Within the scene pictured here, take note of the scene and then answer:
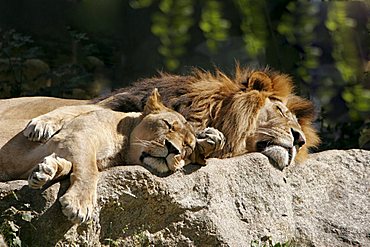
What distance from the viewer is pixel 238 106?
16.1ft

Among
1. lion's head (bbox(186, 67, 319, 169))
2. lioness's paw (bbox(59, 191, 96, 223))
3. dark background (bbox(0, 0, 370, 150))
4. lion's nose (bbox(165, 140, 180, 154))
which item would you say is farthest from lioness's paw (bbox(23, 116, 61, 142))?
dark background (bbox(0, 0, 370, 150))

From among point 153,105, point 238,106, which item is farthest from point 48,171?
point 238,106

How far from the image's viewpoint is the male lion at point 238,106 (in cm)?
483

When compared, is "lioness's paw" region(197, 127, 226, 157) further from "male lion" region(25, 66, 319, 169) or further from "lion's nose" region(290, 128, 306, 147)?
"lion's nose" region(290, 128, 306, 147)

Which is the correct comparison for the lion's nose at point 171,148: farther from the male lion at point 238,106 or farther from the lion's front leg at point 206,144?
the male lion at point 238,106

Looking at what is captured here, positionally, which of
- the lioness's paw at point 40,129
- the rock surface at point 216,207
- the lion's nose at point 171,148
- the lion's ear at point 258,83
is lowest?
the rock surface at point 216,207

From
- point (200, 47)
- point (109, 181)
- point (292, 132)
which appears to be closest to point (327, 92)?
point (109, 181)

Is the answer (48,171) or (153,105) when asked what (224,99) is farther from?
(48,171)

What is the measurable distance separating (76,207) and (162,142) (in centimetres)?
68

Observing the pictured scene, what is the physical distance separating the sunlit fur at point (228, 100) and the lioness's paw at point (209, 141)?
0.31m

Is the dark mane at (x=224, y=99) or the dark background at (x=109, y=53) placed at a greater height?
the dark mane at (x=224, y=99)

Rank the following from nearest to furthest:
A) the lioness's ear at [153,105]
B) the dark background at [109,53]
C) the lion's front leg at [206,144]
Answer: the lion's front leg at [206,144]
the lioness's ear at [153,105]
the dark background at [109,53]

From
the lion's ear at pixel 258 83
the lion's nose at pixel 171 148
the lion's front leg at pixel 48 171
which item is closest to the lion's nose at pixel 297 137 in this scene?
the lion's ear at pixel 258 83

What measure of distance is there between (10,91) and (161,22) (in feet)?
17.2
